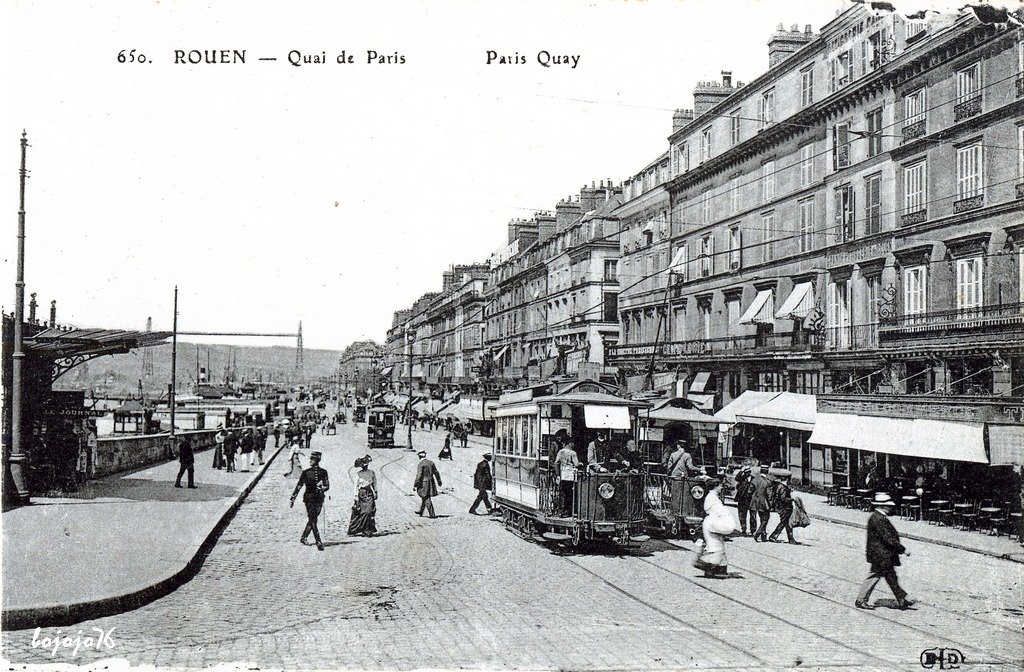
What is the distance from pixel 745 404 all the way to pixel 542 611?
21.6 metres

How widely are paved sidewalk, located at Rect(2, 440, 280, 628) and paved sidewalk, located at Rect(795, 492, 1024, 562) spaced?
13.5 meters

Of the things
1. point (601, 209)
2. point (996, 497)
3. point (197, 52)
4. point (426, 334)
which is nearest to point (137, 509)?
point (197, 52)

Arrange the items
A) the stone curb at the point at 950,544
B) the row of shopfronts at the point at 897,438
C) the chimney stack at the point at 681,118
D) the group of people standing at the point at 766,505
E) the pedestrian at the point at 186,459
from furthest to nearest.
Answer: the chimney stack at the point at 681,118 → the pedestrian at the point at 186,459 → the row of shopfronts at the point at 897,438 → the group of people standing at the point at 766,505 → the stone curb at the point at 950,544

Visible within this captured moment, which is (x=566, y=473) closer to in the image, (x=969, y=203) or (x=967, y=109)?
(x=969, y=203)

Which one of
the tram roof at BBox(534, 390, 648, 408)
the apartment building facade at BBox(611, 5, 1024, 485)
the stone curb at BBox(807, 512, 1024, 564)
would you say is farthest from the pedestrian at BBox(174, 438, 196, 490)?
the stone curb at BBox(807, 512, 1024, 564)

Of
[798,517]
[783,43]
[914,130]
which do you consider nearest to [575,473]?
[798,517]

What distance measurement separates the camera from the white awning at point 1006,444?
56.4ft

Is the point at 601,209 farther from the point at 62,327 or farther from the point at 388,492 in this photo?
the point at 62,327

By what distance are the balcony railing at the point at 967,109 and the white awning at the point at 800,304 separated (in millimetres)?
8348

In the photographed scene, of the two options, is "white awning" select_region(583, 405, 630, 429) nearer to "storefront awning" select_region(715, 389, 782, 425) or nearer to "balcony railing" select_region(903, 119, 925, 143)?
"storefront awning" select_region(715, 389, 782, 425)

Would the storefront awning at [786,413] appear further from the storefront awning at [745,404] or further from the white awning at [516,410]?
the white awning at [516,410]

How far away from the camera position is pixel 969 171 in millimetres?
23000

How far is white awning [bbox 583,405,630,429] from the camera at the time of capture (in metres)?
14.8

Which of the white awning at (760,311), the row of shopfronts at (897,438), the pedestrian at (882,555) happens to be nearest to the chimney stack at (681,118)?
the white awning at (760,311)
